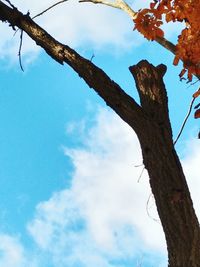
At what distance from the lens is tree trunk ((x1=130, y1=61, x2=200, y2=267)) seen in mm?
3463

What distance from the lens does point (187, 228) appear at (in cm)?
349

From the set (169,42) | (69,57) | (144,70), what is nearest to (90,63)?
(69,57)

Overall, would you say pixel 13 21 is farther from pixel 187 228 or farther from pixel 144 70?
pixel 187 228

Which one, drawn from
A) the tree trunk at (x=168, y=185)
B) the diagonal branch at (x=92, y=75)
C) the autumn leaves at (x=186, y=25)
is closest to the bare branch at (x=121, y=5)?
the autumn leaves at (x=186, y=25)

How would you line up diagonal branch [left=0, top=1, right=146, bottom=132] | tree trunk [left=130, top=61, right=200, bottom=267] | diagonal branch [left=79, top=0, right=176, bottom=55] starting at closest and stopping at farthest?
tree trunk [left=130, top=61, right=200, bottom=267] < diagonal branch [left=0, top=1, right=146, bottom=132] < diagonal branch [left=79, top=0, right=176, bottom=55]

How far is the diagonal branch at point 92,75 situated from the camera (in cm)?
400

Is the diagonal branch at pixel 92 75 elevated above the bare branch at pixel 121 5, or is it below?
below

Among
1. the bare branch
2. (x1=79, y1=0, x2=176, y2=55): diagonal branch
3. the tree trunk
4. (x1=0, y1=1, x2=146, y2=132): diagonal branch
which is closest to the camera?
the tree trunk

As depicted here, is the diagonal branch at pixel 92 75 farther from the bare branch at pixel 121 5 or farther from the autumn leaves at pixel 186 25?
the bare branch at pixel 121 5

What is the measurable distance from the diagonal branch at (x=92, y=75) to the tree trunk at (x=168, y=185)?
149 millimetres

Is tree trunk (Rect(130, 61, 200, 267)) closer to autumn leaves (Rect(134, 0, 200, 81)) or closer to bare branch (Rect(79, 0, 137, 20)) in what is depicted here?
autumn leaves (Rect(134, 0, 200, 81))

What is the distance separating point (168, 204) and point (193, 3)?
2251mm

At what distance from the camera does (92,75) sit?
13.4 feet

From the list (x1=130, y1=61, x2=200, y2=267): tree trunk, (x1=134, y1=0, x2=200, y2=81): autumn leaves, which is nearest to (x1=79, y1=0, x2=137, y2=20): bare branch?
(x1=134, y1=0, x2=200, y2=81): autumn leaves
